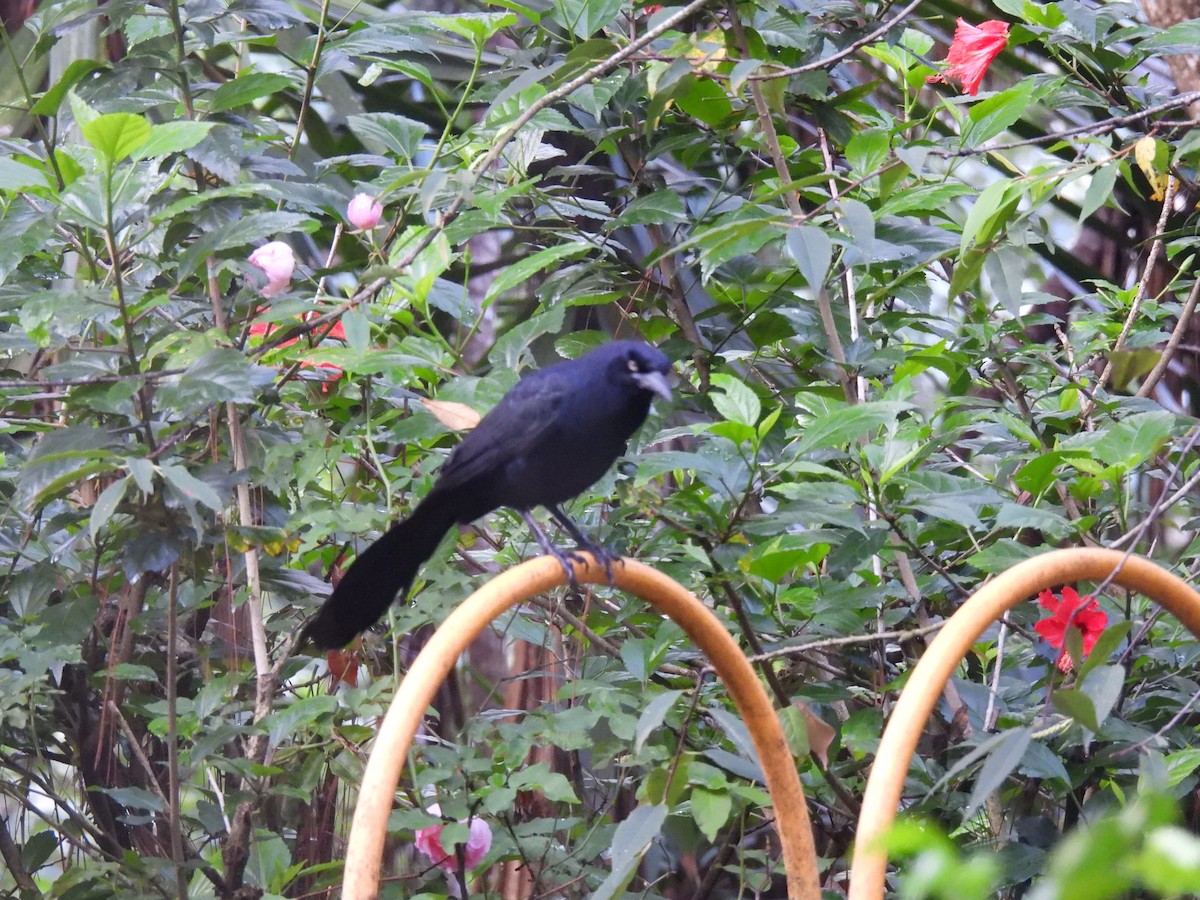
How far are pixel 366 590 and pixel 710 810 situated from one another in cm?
53

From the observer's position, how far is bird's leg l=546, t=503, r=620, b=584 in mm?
1517

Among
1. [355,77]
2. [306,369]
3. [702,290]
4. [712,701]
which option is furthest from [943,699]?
[355,77]

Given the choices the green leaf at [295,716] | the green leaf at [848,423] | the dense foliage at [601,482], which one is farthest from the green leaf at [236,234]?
the green leaf at [848,423]

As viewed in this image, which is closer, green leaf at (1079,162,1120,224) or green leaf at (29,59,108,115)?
green leaf at (1079,162,1120,224)

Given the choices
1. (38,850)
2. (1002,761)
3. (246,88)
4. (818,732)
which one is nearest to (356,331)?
(246,88)

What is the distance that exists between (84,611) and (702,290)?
4.26 feet

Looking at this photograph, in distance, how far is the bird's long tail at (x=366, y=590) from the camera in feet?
5.24

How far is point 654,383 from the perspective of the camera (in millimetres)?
1812

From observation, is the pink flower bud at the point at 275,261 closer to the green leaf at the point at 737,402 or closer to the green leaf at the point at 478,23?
the green leaf at the point at 478,23

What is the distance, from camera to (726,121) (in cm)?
217

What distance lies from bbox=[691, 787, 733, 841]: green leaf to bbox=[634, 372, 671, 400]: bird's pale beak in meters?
0.60

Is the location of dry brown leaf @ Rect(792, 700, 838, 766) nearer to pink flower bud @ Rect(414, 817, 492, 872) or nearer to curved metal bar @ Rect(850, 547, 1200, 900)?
curved metal bar @ Rect(850, 547, 1200, 900)

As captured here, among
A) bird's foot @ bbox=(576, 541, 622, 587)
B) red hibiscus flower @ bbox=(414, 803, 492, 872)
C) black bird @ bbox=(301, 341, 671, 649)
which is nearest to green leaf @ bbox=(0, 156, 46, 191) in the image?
black bird @ bbox=(301, 341, 671, 649)

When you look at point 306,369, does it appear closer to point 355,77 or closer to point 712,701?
point 712,701
